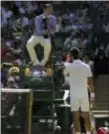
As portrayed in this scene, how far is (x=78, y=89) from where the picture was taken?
1062cm

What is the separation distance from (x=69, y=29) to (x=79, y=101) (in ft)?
32.8

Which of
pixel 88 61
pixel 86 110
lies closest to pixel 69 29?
pixel 88 61

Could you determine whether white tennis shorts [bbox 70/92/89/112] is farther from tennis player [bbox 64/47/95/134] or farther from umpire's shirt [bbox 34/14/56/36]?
umpire's shirt [bbox 34/14/56/36]

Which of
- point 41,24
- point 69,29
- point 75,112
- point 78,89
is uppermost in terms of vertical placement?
point 69,29

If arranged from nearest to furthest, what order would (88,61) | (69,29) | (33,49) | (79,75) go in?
(79,75)
(33,49)
(88,61)
(69,29)

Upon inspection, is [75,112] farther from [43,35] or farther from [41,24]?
[41,24]

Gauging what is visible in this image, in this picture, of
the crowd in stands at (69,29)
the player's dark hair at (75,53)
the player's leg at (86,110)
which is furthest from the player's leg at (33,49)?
the crowd in stands at (69,29)

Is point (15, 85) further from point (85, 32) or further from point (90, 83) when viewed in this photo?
point (85, 32)

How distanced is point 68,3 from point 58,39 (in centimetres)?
229

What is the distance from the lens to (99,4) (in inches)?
826

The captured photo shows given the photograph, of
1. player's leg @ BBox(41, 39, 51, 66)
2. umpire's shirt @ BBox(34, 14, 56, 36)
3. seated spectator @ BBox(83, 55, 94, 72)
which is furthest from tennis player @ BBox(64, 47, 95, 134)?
seated spectator @ BBox(83, 55, 94, 72)

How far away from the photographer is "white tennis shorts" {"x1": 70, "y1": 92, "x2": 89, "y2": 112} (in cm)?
1060

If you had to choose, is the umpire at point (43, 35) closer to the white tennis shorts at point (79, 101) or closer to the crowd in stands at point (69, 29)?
the white tennis shorts at point (79, 101)

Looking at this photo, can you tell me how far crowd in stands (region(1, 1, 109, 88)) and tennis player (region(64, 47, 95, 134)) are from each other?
21.2 feet
